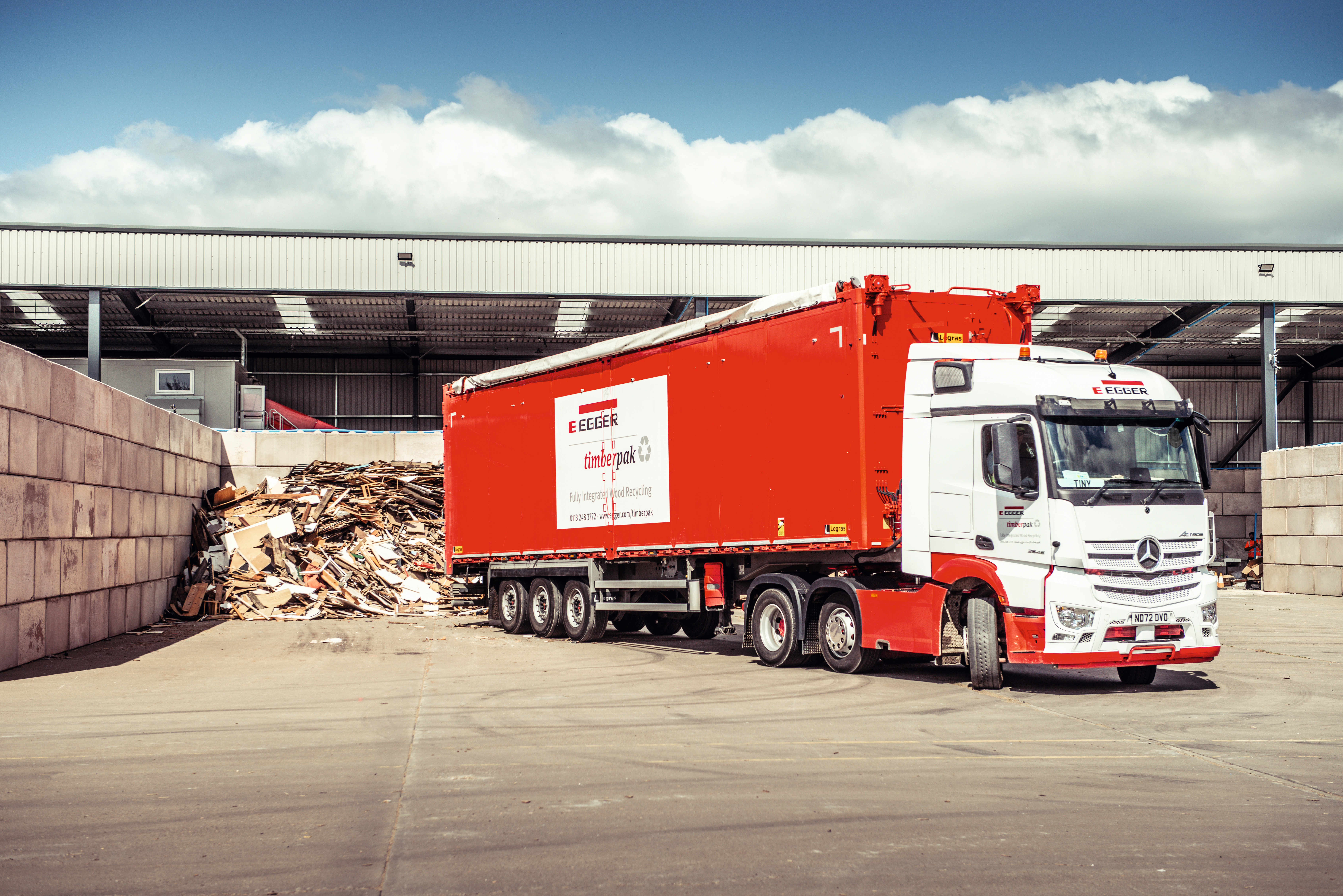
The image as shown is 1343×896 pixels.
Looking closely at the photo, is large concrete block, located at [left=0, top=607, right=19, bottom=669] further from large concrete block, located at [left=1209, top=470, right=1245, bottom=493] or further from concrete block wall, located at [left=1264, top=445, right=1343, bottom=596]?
large concrete block, located at [left=1209, top=470, right=1245, bottom=493]

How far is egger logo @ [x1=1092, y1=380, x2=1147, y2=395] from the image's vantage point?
39.7ft

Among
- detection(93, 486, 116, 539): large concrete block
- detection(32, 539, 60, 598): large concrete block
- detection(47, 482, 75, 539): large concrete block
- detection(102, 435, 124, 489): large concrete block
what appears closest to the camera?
detection(32, 539, 60, 598): large concrete block

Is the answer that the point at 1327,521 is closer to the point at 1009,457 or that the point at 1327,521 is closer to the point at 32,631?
the point at 1009,457

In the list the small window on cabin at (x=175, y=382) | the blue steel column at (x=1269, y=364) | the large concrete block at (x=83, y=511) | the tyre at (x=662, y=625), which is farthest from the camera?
the blue steel column at (x=1269, y=364)

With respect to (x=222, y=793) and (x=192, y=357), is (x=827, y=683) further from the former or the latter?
(x=192, y=357)

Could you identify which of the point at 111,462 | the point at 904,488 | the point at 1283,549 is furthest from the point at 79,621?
the point at 1283,549

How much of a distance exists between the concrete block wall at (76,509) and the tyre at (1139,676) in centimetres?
1247

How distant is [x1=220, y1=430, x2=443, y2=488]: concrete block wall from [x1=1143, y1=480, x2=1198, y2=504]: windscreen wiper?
1805cm

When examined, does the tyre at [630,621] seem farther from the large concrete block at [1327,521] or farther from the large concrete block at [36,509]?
the large concrete block at [1327,521]

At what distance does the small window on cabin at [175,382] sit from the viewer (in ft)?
110

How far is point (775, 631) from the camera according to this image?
1467 cm

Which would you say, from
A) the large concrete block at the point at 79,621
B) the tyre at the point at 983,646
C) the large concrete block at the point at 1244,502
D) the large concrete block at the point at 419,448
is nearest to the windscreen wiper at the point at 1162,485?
the tyre at the point at 983,646

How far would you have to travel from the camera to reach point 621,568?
1786 centimetres

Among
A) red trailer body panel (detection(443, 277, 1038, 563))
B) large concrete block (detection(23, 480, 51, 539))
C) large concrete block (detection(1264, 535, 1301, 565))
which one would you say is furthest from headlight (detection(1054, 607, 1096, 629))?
large concrete block (detection(1264, 535, 1301, 565))
